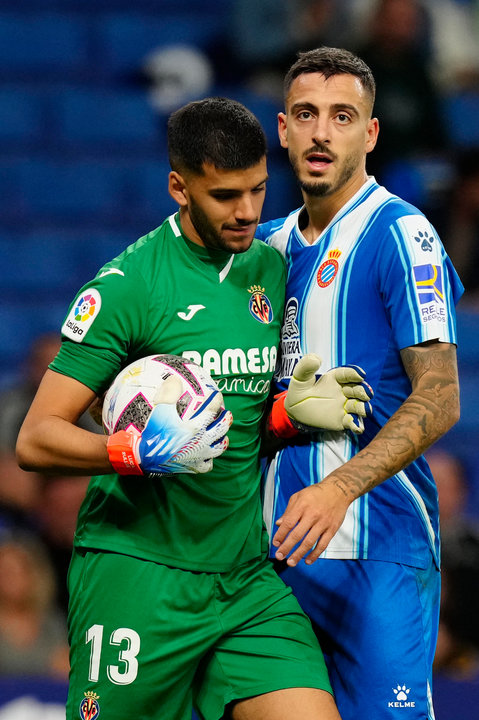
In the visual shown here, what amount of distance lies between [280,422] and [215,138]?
2.62ft

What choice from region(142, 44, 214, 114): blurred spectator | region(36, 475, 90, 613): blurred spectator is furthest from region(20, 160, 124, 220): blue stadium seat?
region(36, 475, 90, 613): blurred spectator

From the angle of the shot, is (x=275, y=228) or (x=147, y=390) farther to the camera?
(x=275, y=228)

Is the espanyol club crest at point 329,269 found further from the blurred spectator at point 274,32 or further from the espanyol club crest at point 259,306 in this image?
the blurred spectator at point 274,32

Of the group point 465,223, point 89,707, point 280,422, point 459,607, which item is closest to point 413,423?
point 280,422

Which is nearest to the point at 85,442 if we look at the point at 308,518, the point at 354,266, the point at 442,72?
the point at 308,518

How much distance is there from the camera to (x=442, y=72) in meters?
8.21

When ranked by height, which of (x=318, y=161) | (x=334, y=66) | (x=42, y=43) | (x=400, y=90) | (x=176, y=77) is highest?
(x=42, y=43)

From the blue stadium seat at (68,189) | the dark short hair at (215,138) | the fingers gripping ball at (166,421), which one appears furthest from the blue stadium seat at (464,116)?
the fingers gripping ball at (166,421)

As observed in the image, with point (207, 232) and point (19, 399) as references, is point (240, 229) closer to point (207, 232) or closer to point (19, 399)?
point (207, 232)

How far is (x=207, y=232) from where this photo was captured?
10.2ft

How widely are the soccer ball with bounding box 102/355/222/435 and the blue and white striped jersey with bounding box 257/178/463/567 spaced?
462 millimetres

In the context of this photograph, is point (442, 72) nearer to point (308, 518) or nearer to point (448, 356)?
point (448, 356)

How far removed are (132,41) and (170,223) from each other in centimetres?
574

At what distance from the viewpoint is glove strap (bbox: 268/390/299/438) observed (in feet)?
10.5
